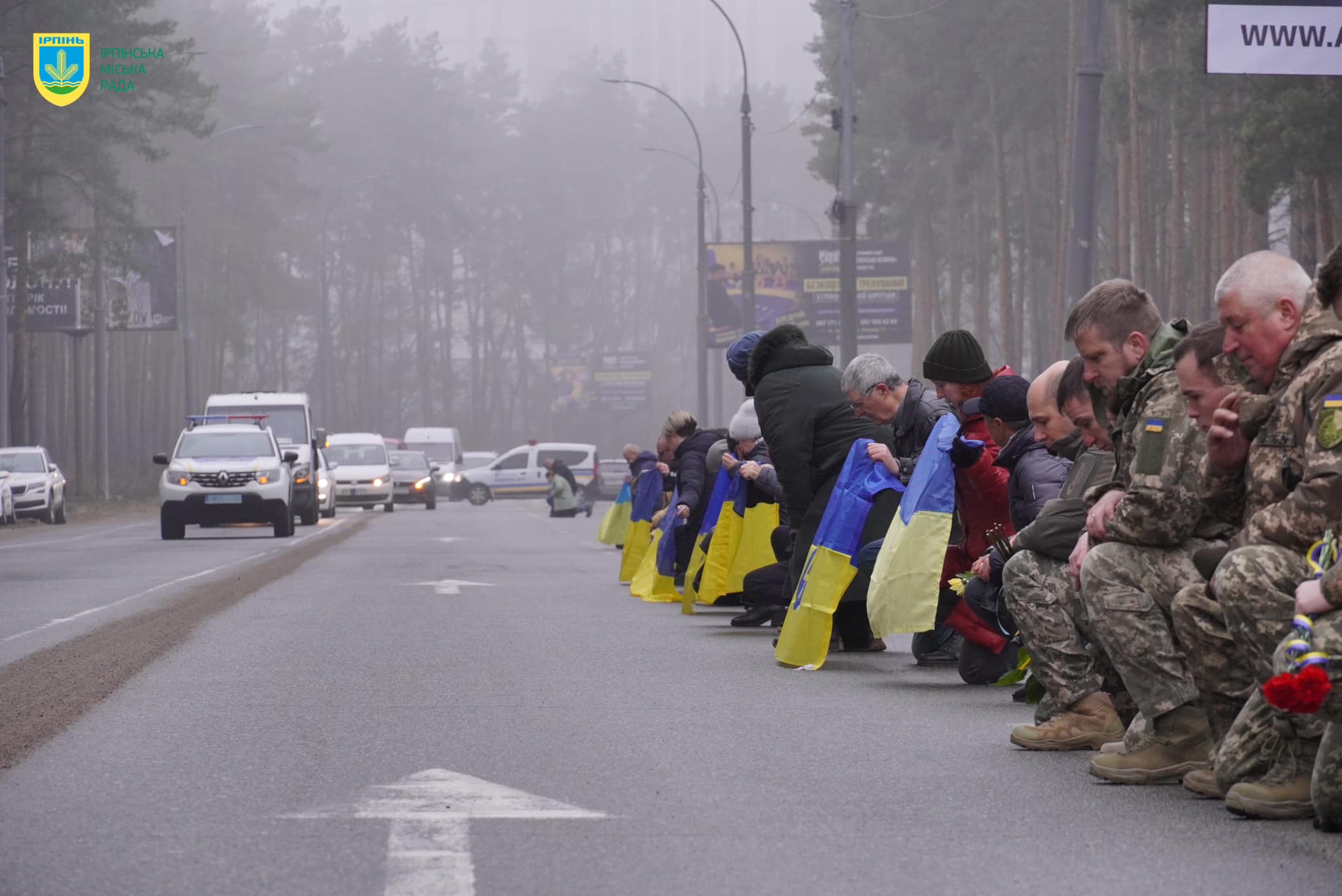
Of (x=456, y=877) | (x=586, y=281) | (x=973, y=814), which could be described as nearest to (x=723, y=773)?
(x=973, y=814)

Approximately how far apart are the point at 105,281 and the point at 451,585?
40598 millimetres

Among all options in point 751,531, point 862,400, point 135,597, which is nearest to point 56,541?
point 135,597

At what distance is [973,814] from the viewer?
613 centimetres

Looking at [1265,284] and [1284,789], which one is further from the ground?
[1265,284]

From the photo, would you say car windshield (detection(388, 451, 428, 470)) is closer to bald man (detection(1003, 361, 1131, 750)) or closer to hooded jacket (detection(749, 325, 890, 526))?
hooded jacket (detection(749, 325, 890, 526))

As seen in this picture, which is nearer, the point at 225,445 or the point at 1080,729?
the point at 1080,729

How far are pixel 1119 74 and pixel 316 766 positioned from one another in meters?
41.1

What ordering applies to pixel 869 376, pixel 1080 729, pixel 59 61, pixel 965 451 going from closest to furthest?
1. pixel 1080 729
2. pixel 965 451
3. pixel 869 376
4. pixel 59 61

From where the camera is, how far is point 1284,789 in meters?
5.93

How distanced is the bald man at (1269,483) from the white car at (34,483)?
35782mm

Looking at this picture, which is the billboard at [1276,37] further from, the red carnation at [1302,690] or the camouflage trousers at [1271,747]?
the red carnation at [1302,690]

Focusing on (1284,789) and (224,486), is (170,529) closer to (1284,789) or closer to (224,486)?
(224,486)

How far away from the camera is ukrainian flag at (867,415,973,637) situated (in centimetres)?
985

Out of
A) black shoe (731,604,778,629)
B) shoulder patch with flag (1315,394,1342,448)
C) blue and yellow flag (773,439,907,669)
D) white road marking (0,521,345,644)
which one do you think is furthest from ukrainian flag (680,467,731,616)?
shoulder patch with flag (1315,394,1342,448)
